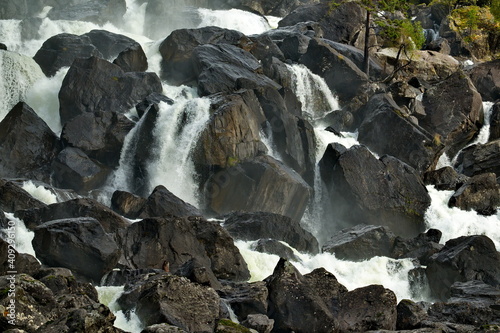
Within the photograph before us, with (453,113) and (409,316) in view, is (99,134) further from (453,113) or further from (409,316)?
(453,113)

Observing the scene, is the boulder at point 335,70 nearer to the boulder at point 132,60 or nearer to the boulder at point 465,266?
the boulder at point 132,60

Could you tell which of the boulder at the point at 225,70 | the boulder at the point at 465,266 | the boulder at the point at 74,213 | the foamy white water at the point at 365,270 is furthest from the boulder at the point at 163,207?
the boulder at the point at 225,70

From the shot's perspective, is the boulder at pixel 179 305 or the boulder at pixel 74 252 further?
the boulder at pixel 74 252

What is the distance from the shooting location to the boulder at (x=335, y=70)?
142ft

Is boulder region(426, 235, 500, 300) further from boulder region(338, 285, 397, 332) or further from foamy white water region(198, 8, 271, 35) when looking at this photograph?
foamy white water region(198, 8, 271, 35)

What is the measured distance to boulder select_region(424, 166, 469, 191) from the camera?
3712cm

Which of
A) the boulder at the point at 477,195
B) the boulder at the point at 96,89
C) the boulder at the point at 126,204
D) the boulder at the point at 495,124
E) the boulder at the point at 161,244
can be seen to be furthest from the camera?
the boulder at the point at 495,124

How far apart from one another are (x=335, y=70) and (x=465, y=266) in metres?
19.9

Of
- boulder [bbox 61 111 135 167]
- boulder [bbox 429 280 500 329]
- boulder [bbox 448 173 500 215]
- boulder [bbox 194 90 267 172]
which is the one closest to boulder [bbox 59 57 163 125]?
boulder [bbox 61 111 135 167]

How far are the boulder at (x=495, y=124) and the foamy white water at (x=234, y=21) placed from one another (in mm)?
18354

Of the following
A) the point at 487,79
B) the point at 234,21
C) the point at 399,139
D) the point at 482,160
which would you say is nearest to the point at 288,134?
the point at 399,139

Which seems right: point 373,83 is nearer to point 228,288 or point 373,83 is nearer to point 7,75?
point 7,75

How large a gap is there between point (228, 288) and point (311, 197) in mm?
14589

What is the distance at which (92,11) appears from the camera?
48281 mm
